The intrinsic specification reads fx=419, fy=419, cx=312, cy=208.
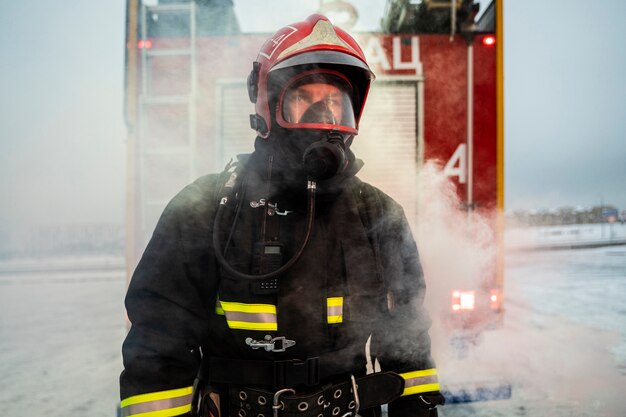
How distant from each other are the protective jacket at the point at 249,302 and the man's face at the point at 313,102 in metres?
0.23

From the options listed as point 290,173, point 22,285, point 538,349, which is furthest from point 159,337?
point 22,285

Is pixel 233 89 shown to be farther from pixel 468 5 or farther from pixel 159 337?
pixel 159 337

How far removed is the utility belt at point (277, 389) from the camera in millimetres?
1260

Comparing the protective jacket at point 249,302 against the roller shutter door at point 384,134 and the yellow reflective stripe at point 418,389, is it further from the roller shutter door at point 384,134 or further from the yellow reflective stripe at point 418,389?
the roller shutter door at point 384,134

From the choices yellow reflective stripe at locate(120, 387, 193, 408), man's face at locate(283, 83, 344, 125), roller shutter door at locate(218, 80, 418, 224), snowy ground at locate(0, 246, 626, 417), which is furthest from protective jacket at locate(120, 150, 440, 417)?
snowy ground at locate(0, 246, 626, 417)

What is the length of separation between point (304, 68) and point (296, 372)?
1.03m

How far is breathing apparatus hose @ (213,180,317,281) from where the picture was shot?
122 centimetres

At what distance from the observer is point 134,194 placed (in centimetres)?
285

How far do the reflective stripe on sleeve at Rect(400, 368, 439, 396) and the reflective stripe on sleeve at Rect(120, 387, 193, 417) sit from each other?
0.76m

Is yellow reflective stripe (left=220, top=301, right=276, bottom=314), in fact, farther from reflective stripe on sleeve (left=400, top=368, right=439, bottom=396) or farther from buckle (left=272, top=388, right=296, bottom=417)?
reflective stripe on sleeve (left=400, top=368, right=439, bottom=396)

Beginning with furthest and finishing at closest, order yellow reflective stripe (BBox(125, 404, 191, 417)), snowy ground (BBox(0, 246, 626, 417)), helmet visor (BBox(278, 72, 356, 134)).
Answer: snowy ground (BBox(0, 246, 626, 417)) < helmet visor (BBox(278, 72, 356, 134)) < yellow reflective stripe (BBox(125, 404, 191, 417))

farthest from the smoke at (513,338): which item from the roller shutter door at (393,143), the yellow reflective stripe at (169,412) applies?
the yellow reflective stripe at (169,412)

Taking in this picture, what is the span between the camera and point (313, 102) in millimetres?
1494

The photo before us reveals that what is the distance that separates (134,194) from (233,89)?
38.9 inches
